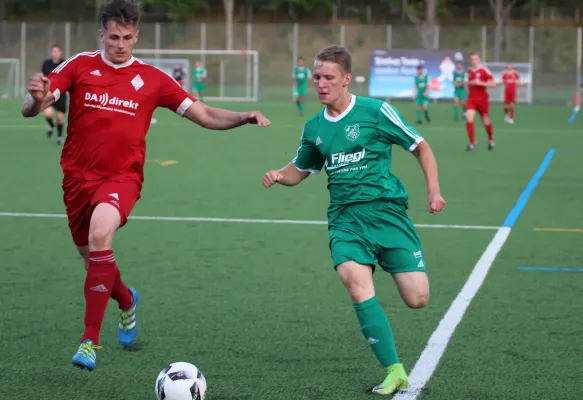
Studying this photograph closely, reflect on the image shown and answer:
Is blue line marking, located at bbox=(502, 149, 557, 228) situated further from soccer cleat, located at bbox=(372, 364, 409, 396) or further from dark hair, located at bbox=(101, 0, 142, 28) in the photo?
dark hair, located at bbox=(101, 0, 142, 28)

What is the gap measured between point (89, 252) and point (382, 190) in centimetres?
164

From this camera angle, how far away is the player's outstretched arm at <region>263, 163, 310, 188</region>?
19.8 feet

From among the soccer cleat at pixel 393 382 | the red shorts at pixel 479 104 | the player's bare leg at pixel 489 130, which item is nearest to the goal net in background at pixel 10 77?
the red shorts at pixel 479 104

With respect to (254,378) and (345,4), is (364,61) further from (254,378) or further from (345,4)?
(254,378)

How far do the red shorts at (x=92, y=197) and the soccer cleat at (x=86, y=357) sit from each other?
2.53 ft

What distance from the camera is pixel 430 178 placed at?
19.4 feet

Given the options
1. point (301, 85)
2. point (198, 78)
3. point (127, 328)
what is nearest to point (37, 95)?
point (127, 328)

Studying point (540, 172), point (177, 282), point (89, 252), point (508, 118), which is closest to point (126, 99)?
point (89, 252)

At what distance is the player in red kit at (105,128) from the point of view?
6.09 metres

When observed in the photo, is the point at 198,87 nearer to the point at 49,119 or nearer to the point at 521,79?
the point at 521,79

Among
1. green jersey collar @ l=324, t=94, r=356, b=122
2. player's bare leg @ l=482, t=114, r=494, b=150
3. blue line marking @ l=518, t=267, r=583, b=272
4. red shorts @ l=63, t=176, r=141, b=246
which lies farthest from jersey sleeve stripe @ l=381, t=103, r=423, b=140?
player's bare leg @ l=482, t=114, r=494, b=150

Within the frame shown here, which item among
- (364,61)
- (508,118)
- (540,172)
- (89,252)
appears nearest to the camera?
(89,252)

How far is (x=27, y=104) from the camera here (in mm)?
6121

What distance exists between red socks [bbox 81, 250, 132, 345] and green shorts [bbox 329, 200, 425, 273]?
1.21 metres
